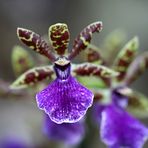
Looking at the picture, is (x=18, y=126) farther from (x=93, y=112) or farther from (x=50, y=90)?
(x=50, y=90)

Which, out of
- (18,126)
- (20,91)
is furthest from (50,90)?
(18,126)

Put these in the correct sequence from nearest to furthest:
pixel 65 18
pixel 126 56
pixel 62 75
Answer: pixel 62 75 < pixel 126 56 < pixel 65 18

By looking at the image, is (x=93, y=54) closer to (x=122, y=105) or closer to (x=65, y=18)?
(x=122, y=105)

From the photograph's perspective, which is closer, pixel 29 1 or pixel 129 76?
pixel 129 76

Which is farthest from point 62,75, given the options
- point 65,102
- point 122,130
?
point 122,130

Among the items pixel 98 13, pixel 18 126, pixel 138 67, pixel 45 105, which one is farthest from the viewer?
pixel 98 13

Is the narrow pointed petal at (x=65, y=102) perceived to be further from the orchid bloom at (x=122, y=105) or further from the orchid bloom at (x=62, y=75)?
the orchid bloom at (x=122, y=105)
